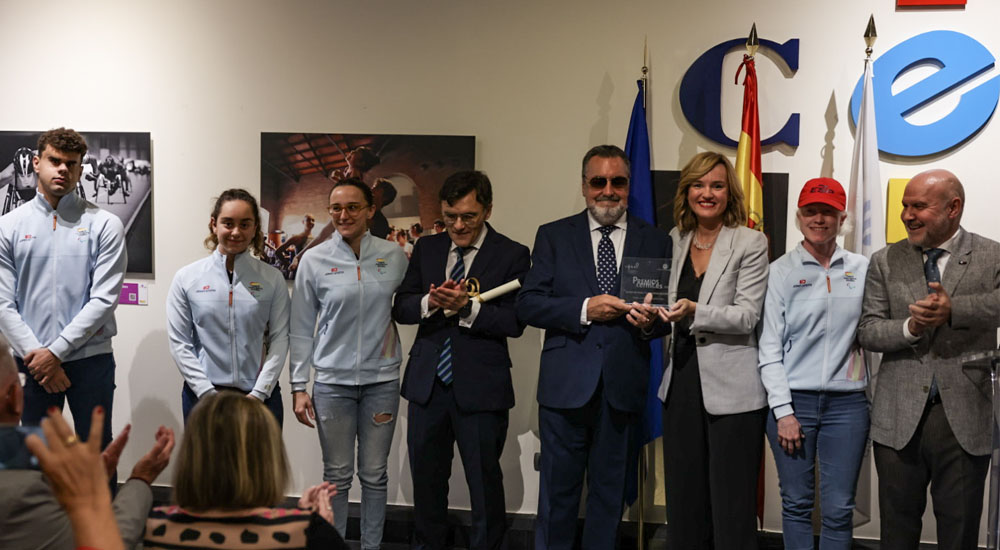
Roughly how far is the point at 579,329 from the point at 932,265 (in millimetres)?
1479

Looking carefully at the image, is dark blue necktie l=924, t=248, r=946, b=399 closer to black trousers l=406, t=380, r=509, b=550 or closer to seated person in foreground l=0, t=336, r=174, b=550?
black trousers l=406, t=380, r=509, b=550

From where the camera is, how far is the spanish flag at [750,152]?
3.97 meters

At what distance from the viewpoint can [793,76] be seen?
13.7 feet

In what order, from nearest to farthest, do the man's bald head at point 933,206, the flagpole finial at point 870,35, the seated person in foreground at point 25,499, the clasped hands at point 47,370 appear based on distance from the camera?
the seated person in foreground at point 25,499 < the man's bald head at point 933,206 < the clasped hands at point 47,370 < the flagpole finial at point 870,35

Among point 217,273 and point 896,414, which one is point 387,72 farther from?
point 896,414

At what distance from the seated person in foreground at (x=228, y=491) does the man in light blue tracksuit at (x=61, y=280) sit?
2.49m

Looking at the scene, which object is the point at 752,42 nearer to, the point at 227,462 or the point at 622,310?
the point at 622,310

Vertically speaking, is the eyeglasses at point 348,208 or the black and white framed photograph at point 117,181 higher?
the black and white framed photograph at point 117,181

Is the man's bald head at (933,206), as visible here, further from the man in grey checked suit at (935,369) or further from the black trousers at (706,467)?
the black trousers at (706,467)

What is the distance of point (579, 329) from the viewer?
3.44 metres

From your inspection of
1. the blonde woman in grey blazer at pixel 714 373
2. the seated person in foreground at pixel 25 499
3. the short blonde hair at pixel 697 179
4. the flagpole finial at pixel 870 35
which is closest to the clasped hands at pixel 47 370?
the seated person in foreground at pixel 25 499

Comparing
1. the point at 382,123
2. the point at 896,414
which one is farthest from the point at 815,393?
the point at 382,123

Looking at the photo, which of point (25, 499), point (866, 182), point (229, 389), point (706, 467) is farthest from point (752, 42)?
point (25, 499)

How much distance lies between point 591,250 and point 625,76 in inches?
49.0
